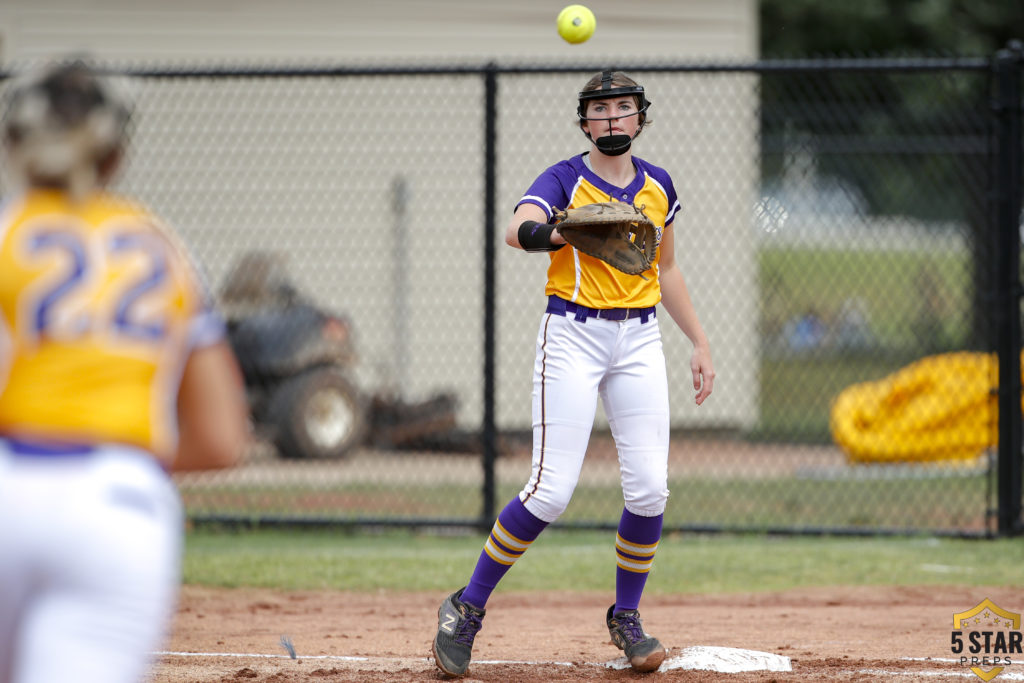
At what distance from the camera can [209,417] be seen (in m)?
2.14

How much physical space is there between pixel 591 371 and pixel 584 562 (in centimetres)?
280

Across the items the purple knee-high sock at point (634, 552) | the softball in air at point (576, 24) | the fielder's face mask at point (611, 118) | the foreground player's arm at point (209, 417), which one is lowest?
the purple knee-high sock at point (634, 552)

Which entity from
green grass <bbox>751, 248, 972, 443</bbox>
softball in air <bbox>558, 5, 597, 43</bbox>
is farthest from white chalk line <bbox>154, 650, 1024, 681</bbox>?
green grass <bbox>751, 248, 972, 443</bbox>

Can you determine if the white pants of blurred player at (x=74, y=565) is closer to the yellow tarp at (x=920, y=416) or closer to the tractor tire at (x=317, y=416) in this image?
the tractor tire at (x=317, y=416)

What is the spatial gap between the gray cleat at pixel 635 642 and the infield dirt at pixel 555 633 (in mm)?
51

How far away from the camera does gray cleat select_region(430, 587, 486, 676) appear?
411 cm

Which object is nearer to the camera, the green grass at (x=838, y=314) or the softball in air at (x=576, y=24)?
the softball in air at (x=576, y=24)

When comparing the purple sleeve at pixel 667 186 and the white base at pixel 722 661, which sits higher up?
the purple sleeve at pixel 667 186

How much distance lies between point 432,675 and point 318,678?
1.30 ft

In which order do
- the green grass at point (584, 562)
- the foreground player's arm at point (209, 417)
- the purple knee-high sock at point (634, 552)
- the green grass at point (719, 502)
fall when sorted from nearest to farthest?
the foreground player's arm at point (209, 417), the purple knee-high sock at point (634, 552), the green grass at point (584, 562), the green grass at point (719, 502)

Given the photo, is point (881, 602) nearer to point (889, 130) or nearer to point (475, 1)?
point (475, 1)

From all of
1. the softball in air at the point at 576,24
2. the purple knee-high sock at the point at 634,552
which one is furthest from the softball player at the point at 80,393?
the softball in air at the point at 576,24

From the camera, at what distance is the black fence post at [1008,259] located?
22.6 ft

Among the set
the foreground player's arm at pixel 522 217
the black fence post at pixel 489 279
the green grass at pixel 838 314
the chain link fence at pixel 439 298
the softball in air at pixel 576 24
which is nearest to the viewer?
the foreground player's arm at pixel 522 217
